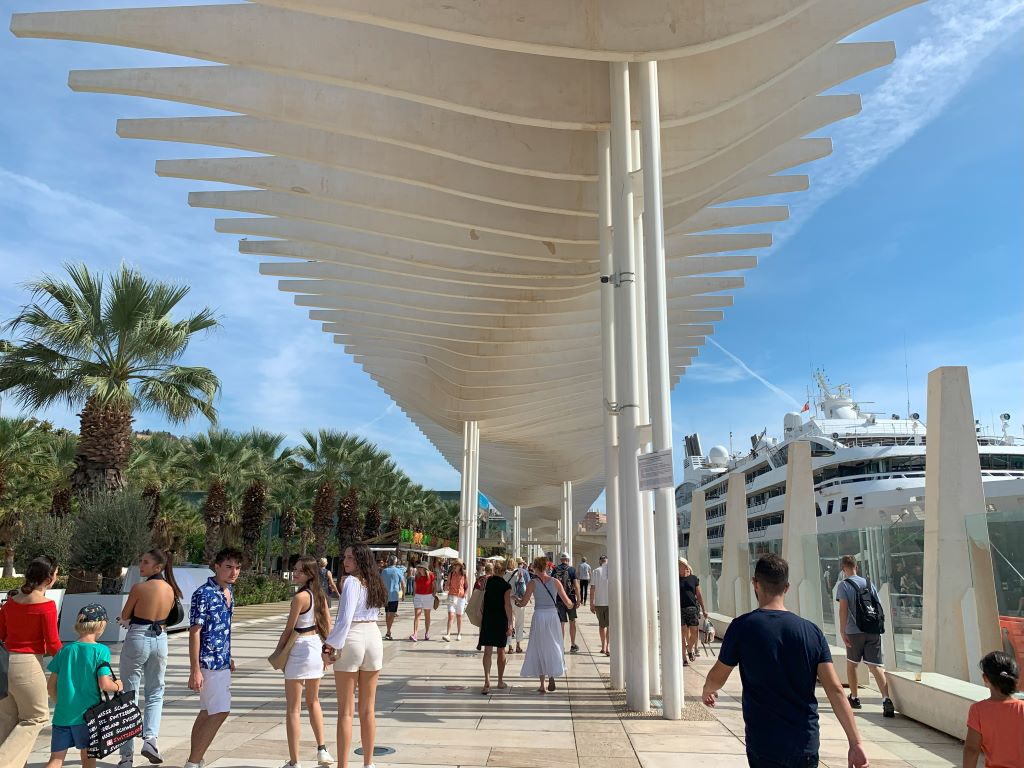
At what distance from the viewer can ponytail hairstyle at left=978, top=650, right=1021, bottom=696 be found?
3596mm

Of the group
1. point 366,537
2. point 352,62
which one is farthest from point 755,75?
point 366,537

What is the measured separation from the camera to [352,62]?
358 inches

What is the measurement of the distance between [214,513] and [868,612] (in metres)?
30.3

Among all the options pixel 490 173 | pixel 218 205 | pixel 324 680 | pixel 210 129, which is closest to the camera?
pixel 324 680

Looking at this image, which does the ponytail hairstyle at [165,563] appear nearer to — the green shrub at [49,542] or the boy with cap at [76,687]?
the boy with cap at [76,687]

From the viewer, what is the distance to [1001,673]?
3.60 metres

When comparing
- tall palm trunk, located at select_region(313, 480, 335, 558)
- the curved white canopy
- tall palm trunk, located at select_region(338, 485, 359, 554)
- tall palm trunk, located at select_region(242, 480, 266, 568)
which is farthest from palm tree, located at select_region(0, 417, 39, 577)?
the curved white canopy

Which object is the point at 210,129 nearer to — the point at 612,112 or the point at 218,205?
the point at 218,205

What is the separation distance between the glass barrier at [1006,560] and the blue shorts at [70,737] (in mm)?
6871

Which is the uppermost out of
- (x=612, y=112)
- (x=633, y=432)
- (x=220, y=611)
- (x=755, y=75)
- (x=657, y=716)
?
(x=755, y=75)

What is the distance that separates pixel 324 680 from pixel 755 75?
29.8 ft

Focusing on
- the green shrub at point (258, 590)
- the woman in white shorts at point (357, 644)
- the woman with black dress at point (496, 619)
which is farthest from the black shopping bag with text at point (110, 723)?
the green shrub at point (258, 590)

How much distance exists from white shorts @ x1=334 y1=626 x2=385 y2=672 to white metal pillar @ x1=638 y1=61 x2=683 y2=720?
3.30 metres

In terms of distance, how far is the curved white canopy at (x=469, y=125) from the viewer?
8.64m
